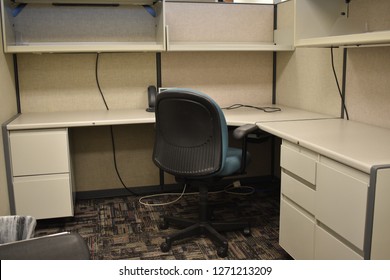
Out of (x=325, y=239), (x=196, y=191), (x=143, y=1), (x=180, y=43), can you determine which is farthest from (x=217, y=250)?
(x=143, y=1)

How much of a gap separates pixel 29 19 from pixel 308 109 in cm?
191

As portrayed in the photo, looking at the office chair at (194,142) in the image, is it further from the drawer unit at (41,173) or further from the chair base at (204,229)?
the drawer unit at (41,173)

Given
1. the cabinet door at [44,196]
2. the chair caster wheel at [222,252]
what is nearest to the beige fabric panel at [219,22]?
→ the cabinet door at [44,196]

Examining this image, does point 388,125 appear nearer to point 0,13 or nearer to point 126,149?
point 126,149

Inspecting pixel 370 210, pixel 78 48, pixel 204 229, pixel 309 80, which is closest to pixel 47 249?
pixel 370 210

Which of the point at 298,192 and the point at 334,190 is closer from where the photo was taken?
the point at 334,190

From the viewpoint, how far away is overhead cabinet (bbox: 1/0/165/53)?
2539 millimetres

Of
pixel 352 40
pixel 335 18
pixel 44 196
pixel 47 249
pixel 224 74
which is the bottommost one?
pixel 44 196

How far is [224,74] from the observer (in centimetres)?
297

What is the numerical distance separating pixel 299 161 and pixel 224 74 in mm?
1370

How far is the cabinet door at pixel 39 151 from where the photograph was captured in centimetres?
227

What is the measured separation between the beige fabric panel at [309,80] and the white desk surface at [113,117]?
0.27 feet

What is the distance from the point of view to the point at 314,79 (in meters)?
2.55

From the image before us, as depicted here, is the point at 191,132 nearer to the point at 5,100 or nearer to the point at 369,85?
the point at 369,85
